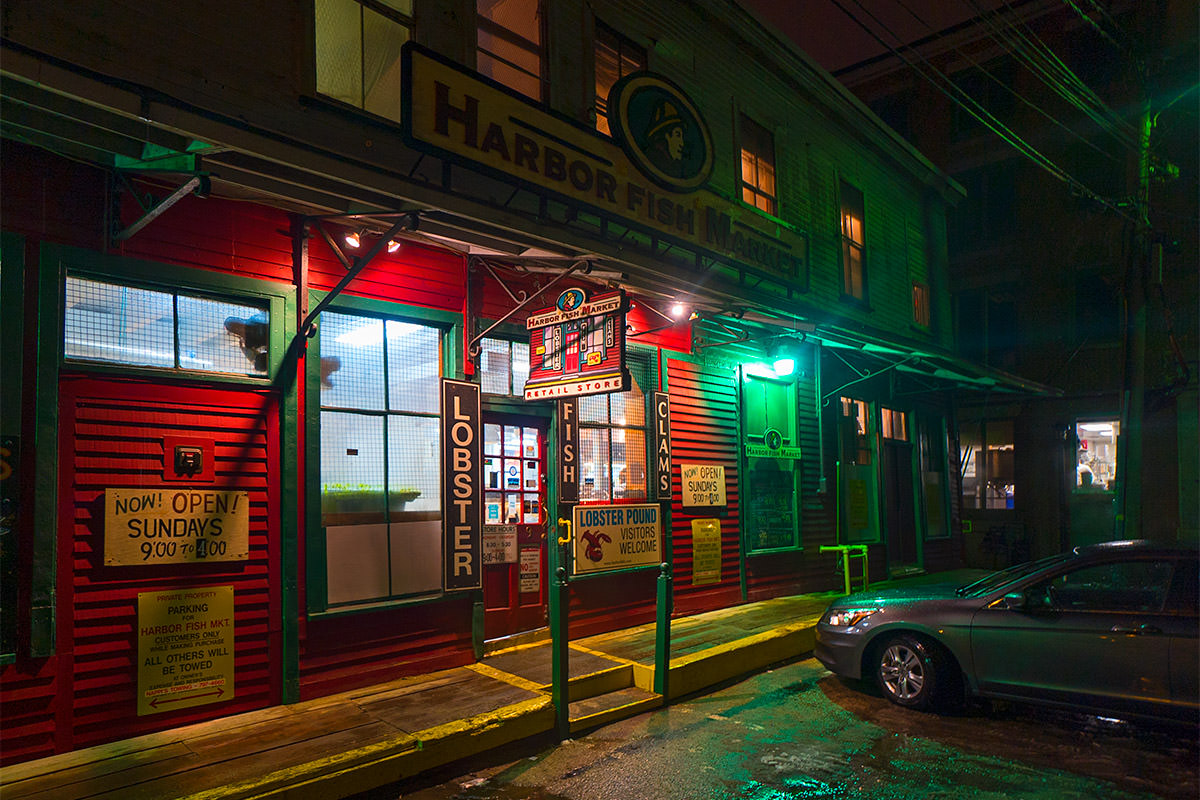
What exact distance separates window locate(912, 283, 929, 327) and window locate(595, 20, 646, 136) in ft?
31.0

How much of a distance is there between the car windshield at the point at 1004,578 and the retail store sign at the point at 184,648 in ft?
21.3

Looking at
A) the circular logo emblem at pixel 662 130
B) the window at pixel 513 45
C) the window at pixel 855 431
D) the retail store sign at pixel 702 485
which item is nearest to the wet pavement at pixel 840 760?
the retail store sign at pixel 702 485

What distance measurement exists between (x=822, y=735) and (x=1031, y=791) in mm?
1631

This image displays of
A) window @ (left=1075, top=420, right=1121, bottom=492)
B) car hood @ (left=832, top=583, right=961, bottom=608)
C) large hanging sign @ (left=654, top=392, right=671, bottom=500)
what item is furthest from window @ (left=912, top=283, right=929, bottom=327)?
car hood @ (left=832, top=583, right=961, bottom=608)

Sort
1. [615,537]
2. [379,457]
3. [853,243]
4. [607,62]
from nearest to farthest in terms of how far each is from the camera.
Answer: [379,457]
[615,537]
[607,62]
[853,243]

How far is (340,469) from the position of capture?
7086 millimetres

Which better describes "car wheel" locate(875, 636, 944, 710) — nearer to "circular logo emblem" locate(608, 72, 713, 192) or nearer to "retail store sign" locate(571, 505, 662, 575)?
"retail store sign" locate(571, 505, 662, 575)

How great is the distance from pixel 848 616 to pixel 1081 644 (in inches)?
80.0

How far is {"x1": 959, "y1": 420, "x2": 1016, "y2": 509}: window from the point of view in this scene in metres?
20.8

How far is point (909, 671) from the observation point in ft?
22.3

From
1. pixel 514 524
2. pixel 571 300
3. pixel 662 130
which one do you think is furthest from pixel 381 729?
pixel 662 130

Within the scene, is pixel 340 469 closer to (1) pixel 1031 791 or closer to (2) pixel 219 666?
(2) pixel 219 666

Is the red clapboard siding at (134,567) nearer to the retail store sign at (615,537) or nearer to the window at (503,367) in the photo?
the window at (503,367)

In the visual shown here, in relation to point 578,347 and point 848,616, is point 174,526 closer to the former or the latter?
point 578,347
